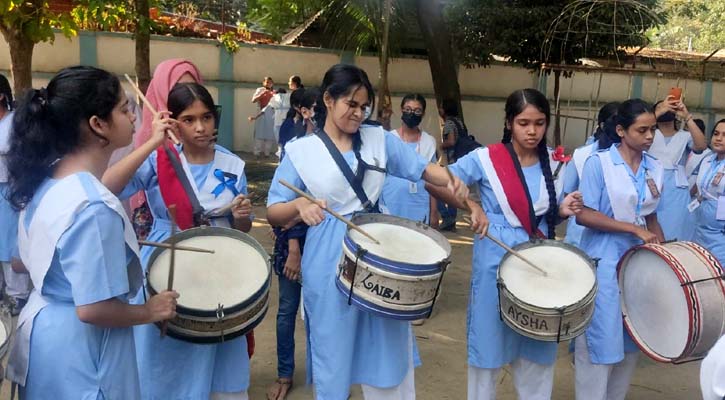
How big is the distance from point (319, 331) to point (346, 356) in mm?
156

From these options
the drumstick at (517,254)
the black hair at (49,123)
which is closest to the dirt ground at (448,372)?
the drumstick at (517,254)

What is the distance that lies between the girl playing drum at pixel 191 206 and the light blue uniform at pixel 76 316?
74 cm

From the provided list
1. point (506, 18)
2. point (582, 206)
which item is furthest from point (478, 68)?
point (582, 206)

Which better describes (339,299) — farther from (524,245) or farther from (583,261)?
(583,261)

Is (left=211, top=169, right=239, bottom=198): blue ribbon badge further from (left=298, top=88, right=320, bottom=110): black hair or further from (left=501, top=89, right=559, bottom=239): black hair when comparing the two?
(left=298, top=88, right=320, bottom=110): black hair

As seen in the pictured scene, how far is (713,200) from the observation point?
5.21 metres

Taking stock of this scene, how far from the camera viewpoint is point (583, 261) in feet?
10.8

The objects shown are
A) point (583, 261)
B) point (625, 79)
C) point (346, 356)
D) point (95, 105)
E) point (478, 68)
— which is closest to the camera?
point (95, 105)

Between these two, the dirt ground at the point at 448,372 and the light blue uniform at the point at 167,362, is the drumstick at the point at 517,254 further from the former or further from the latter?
the dirt ground at the point at 448,372

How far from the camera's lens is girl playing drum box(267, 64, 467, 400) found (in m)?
3.09

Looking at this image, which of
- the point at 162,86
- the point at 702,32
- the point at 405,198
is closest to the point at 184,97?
the point at 162,86

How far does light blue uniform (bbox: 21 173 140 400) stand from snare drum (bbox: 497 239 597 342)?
1.67 metres

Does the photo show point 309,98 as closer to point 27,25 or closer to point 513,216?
point 513,216

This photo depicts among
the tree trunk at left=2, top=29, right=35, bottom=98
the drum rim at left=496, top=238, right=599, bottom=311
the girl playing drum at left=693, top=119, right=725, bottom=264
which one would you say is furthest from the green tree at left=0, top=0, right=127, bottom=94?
the girl playing drum at left=693, top=119, right=725, bottom=264
